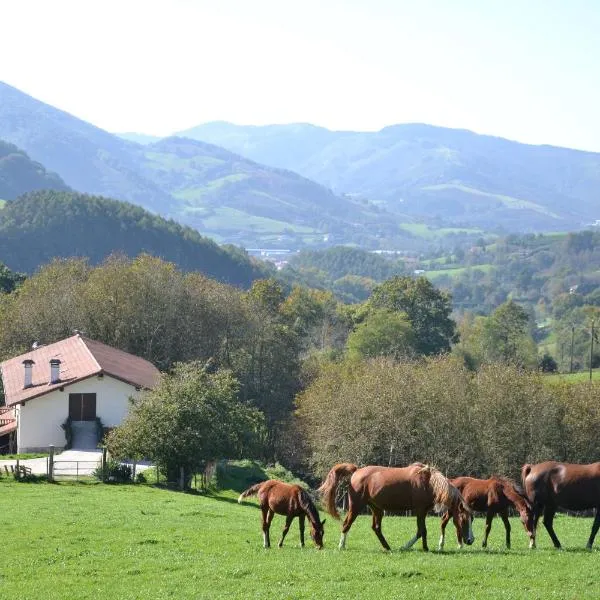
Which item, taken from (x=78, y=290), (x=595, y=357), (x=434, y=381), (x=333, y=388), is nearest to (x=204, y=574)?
(x=434, y=381)

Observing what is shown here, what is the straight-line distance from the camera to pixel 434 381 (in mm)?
50594

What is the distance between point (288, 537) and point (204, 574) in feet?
14.6

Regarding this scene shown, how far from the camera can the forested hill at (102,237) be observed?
7288 inches

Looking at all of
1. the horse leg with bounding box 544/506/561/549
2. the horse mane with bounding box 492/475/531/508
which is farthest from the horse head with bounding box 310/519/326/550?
the horse leg with bounding box 544/506/561/549

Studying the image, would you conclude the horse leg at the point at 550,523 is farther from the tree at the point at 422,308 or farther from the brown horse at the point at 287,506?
the tree at the point at 422,308

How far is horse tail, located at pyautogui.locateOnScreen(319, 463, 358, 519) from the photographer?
19172mm

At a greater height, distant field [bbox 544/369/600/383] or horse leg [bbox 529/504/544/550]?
distant field [bbox 544/369/600/383]

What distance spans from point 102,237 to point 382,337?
119832 millimetres

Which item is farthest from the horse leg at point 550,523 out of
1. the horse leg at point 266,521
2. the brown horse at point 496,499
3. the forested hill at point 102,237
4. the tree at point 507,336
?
the forested hill at point 102,237

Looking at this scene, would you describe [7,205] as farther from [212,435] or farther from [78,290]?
[212,435]

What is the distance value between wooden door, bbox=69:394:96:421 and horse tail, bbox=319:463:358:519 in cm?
3070

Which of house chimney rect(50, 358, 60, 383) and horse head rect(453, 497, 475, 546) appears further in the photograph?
house chimney rect(50, 358, 60, 383)

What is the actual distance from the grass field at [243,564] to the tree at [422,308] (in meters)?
70.2

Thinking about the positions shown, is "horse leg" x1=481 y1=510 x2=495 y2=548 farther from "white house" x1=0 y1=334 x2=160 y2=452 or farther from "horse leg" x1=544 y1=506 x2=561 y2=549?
"white house" x1=0 y1=334 x2=160 y2=452
